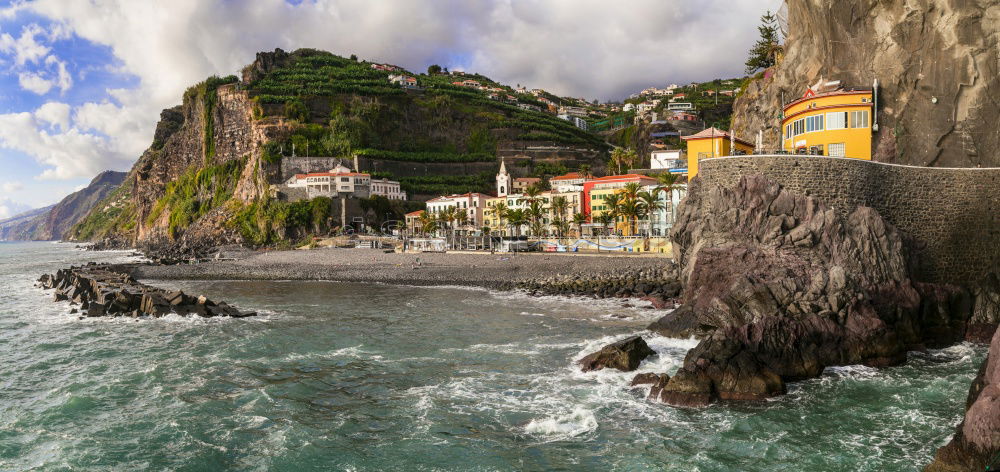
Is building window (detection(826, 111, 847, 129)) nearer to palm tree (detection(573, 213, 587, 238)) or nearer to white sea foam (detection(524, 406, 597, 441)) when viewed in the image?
white sea foam (detection(524, 406, 597, 441))

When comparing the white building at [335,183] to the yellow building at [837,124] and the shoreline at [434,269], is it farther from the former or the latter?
the yellow building at [837,124]

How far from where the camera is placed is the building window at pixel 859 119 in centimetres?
2850

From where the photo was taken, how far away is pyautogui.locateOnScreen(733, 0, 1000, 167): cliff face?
2673cm

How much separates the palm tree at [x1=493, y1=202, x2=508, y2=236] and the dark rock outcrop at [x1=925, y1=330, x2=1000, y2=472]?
198 feet

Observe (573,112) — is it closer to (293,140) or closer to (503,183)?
(503,183)

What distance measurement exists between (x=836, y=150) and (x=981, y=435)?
2157cm

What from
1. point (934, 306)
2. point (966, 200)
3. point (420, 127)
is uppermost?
point (420, 127)

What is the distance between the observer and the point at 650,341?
21.6m

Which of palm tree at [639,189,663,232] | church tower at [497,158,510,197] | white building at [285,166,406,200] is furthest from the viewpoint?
church tower at [497,158,510,197]

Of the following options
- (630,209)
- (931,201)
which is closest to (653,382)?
(931,201)

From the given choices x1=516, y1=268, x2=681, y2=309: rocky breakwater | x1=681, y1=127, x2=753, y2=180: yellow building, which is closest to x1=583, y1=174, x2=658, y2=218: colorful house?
x1=516, y1=268, x2=681, y2=309: rocky breakwater

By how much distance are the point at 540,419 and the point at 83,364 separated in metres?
16.8

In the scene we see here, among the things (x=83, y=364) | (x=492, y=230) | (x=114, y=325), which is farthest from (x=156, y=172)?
(x=83, y=364)

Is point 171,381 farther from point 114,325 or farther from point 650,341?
point 650,341
